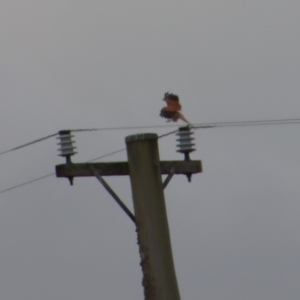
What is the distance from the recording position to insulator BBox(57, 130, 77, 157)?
41.7ft

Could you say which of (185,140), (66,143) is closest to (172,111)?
(185,140)

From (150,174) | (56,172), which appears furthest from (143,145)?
(56,172)

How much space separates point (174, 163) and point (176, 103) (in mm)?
989

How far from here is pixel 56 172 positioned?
12.7 meters

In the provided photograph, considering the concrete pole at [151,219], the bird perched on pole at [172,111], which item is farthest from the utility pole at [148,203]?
the bird perched on pole at [172,111]

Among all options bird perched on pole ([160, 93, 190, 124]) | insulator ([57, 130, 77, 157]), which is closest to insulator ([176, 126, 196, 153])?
bird perched on pole ([160, 93, 190, 124])

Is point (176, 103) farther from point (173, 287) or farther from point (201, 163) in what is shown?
point (173, 287)

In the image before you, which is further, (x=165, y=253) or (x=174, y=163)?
(x=174, y=163)

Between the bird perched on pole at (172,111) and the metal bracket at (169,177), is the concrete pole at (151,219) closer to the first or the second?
the metal bracket at (169,177)

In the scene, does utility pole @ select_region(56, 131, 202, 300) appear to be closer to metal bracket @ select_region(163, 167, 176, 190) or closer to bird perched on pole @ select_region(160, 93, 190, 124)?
metal bracket @ select_region(163, 167, 176, 190)

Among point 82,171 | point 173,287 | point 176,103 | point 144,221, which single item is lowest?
point 173,287

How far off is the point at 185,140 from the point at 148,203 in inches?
52.3

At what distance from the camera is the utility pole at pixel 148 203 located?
11.9 meters

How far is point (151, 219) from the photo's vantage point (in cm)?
1205
